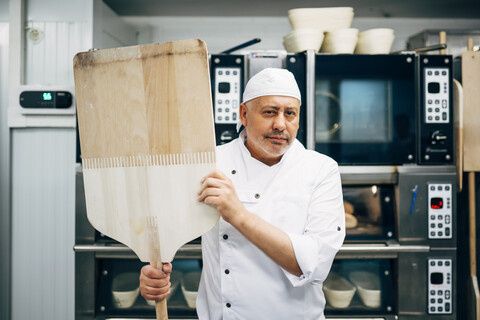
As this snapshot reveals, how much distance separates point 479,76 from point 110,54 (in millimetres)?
1844

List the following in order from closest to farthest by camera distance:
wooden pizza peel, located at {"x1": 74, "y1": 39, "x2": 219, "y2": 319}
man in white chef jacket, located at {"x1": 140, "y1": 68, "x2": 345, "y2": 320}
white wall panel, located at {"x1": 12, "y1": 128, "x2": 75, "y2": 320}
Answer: wooden pizza peel, located at {"x1": 74, "y1": 39, "x2": 219, "y2": 319}
man in white chef jacket, located at {"x1": 140, "y1": 68, "x2": 345, "y2": 320}
white wall panel, located at {"x1": 12, "y1": 128, "x2": 75, "y2": 320}

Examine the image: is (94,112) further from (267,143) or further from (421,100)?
(421,100)

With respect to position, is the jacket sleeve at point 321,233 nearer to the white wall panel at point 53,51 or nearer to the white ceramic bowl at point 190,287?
the white ceramic bowl at point 190,287

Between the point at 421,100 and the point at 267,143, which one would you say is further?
the point at 421,100

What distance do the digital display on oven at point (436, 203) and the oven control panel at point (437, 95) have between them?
377 millimetres

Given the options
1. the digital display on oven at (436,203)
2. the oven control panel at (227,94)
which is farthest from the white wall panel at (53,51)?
the digital display on oven at (436,203)

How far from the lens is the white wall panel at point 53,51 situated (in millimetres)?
1859

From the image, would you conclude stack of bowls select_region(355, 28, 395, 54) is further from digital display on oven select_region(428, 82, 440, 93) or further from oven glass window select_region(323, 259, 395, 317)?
oven glass window select_region(323, 259, 395, 317)

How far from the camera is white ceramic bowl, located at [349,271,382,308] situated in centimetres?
→ 170

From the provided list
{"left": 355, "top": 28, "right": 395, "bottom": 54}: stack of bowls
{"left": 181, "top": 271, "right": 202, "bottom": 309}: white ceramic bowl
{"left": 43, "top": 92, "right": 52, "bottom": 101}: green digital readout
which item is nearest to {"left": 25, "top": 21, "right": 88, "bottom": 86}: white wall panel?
{"left": 43, "top": 92, "right": 52, "bottom": 101}: green digital readout

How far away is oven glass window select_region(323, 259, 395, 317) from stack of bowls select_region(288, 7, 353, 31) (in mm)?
1218

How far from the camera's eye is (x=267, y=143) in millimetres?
1054

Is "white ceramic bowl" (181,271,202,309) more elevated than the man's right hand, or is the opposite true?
the man's right hand

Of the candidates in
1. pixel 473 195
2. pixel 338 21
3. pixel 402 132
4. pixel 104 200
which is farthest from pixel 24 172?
pixel 473 195
